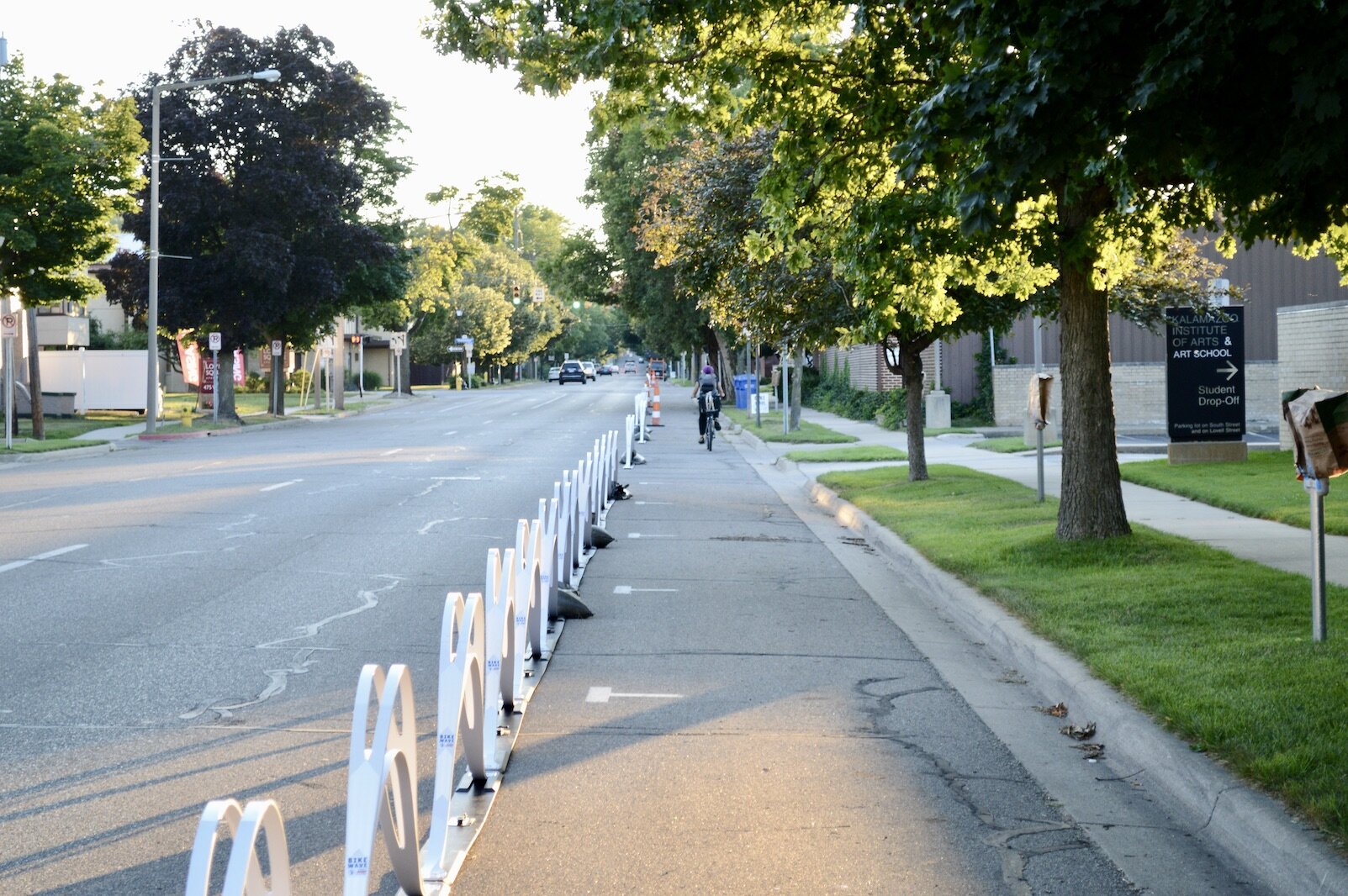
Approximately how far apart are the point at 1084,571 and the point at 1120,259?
9.95 feet

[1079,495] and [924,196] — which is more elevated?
[924,196]

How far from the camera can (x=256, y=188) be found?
1679 inches

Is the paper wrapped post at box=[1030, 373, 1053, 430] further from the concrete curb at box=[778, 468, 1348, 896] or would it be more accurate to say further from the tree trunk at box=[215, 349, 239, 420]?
the tree trunk at box=[215, 349, 239, 420]

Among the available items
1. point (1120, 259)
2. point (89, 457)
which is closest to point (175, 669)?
point (1120, 259)

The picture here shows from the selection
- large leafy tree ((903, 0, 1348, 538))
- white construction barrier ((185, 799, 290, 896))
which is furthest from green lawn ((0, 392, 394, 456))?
white construction barrier ((185, 799, 290, 896))

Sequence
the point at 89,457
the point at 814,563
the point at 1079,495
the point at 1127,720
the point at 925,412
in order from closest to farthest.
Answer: the point at 1127,720 → the point at 1079,495 → the point at 814,563 → the point at 89,457 → the point at 925,412

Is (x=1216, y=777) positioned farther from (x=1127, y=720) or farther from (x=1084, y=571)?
(x=1084, y=571)

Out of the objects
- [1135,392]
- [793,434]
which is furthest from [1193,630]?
[1135,392]

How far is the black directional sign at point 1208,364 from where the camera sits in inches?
850

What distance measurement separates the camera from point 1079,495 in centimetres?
1232

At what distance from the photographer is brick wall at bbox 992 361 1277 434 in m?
34.7

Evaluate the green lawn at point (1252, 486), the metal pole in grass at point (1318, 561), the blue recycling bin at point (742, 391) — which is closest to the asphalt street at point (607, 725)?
the metal pole in grass at point (1318, 561)

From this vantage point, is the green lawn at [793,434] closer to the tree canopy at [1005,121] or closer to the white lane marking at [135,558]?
the tree canopy at [1005,121]

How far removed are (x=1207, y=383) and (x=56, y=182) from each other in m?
22.9
